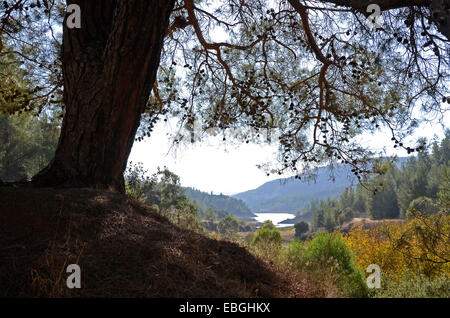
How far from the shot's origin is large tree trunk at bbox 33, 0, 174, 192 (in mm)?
2732

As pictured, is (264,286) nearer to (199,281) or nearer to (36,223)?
Result: (199,281)

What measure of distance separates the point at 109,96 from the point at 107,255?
65.1 inches

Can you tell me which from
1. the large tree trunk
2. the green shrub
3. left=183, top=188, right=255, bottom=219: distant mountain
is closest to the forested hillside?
the green shrub

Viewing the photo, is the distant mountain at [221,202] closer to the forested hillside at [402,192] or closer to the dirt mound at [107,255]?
the forested hillside at [402,192]

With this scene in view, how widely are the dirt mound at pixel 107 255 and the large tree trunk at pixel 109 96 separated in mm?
415

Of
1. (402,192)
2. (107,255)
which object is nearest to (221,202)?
(402,192)

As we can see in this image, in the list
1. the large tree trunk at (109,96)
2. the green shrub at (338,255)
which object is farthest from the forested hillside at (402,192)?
the large tree trunk at (109,96)

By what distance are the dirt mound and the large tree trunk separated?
0.41m

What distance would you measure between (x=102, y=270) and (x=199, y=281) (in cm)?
56

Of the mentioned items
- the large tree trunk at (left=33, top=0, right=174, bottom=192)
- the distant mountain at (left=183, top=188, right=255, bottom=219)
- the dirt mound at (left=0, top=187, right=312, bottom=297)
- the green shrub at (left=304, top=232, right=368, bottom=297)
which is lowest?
the green shrub at (left=304, top=232, right=368, bottom=297)

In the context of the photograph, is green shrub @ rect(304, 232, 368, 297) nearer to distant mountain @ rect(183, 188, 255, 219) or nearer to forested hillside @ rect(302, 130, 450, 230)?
forested hillside @ rect(302, 130, 450, 230)

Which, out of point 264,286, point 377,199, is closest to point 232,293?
point 264,286

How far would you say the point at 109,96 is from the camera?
278 centimetres
